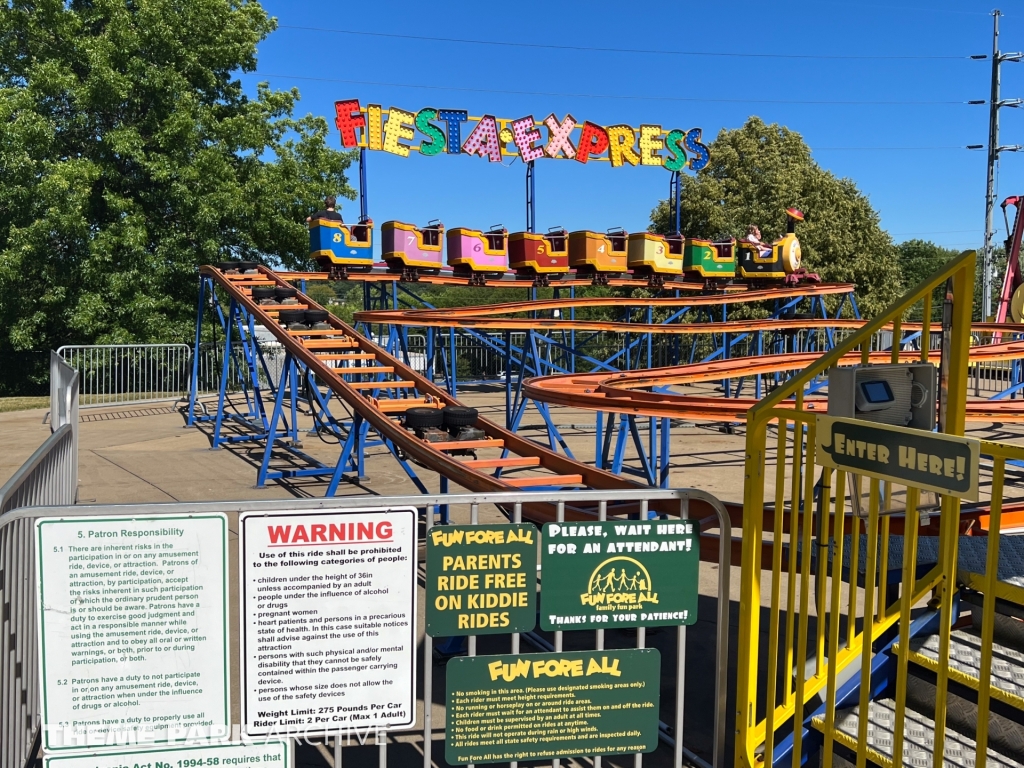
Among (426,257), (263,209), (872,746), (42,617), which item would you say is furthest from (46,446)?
(263,209)

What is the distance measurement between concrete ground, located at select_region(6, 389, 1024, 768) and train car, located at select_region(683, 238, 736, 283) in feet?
19.7

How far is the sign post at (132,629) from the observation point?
2.62 m

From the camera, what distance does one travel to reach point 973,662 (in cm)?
323

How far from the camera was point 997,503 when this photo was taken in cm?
232

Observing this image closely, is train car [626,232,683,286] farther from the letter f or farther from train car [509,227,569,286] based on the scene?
the letter f

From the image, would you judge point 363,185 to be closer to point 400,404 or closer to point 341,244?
point 341,244

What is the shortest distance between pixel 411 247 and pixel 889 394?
1556 cm

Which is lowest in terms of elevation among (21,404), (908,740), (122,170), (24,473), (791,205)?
(21,404)

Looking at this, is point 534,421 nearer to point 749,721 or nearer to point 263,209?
point 263,209

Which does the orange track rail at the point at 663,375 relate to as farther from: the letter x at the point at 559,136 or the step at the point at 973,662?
the letter x at the point at 559,136

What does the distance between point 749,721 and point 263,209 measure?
22.2 metres

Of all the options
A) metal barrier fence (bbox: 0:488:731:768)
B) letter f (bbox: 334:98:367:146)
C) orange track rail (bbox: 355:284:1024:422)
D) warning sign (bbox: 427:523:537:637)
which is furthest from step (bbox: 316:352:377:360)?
letter f (bbox: 334:98:367:146)

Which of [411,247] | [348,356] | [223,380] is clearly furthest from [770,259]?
[348,356]

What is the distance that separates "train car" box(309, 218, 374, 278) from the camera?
16766mm
